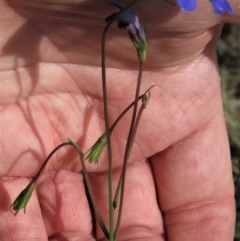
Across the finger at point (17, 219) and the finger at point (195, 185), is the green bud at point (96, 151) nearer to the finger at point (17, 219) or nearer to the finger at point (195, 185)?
the finger at point (17, 219)

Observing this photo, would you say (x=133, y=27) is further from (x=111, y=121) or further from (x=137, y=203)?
(x=137, y=203)

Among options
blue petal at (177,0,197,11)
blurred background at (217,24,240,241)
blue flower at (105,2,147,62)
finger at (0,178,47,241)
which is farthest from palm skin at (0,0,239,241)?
blurred background at (217,24,240,241)

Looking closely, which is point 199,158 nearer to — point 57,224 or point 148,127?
point 148,127

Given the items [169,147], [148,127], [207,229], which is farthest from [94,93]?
[207,229]

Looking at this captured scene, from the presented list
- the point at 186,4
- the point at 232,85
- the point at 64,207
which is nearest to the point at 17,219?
the point at 64,207

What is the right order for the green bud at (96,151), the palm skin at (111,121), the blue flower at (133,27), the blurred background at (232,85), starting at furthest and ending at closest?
the blurred background at (232,85) < the palm skin at (111,121) < the green bud at (96,151) < the blue flower at (133,27)

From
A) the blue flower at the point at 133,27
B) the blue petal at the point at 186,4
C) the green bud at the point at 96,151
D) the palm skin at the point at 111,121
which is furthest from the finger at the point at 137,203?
the blue petal at the point at 186,4
